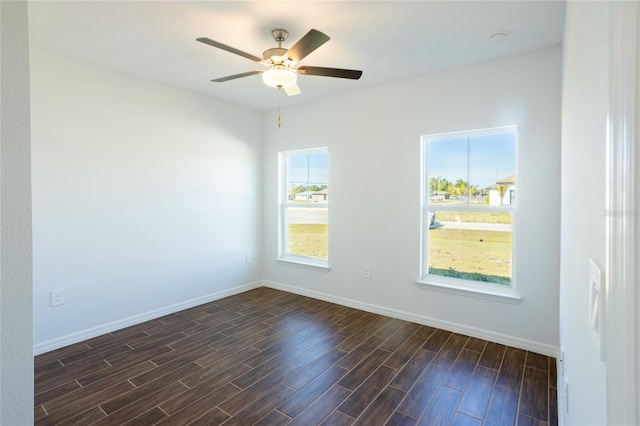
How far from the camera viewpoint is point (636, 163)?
381mm

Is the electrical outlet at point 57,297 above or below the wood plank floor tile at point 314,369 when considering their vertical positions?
above

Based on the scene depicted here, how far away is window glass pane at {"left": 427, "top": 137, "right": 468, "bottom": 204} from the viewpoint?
10.9 feet

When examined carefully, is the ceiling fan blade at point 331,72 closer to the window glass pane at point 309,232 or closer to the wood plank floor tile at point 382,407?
the window glass pane at point 309,232

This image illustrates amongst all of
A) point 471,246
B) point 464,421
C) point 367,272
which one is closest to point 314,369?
point 464,421

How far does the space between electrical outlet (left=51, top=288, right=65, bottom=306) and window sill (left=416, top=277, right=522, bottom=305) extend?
139 inches

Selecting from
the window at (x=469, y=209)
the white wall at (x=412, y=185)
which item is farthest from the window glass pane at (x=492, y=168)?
the white wall at (x=412, y=185)

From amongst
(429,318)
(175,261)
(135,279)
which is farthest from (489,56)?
(135,279)

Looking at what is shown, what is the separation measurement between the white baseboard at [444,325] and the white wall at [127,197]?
1287 millimetres

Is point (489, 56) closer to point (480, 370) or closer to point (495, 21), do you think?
point (495, 21)

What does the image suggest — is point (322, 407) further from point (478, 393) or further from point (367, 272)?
point (367, 272)

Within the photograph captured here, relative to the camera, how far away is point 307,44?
6.85 feet

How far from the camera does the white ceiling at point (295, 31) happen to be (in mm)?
2213

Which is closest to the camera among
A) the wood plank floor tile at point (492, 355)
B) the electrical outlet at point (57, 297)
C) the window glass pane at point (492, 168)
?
the wood plank floor tile at point (492, 355)

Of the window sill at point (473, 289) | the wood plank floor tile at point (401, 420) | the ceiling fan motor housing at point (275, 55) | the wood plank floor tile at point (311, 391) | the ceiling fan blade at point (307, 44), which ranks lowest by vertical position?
the wood plank floor tile at point (401, 420)
